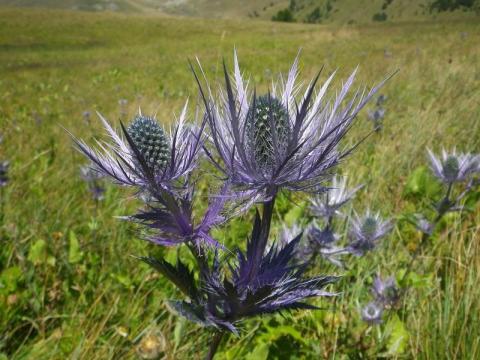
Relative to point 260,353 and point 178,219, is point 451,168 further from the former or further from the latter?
point 178,219

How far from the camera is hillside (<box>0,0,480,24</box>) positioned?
45094mm

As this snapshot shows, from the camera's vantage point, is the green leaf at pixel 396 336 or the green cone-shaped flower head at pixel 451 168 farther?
the green cone-shaped flower head at pixel 451 168

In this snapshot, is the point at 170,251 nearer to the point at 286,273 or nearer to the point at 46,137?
the point at 286,273

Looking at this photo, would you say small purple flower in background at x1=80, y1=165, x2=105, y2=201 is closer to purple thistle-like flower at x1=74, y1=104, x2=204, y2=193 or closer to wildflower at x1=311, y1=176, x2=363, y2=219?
wildflower at x1=311, y1=176, x2=363, y2=219

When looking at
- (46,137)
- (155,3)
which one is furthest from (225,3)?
(46,137)

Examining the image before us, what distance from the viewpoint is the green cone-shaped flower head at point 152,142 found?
0.66m

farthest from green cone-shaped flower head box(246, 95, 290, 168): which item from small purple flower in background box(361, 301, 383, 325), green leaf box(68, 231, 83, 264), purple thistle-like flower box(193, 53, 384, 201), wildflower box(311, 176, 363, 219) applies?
green leaf box(68, 231, 83, 264)

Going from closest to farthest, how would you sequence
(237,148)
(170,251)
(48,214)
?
(237,148)
(170,251)
(48,214)

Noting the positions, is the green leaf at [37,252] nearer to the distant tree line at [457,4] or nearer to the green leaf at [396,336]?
the green leaf at [396,336]

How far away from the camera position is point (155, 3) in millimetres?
197625

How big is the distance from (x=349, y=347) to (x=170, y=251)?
86 centimetres

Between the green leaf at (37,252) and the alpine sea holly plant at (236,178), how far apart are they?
1.12 meters

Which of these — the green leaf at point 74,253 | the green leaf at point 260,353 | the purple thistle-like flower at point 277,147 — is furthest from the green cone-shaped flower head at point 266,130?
the green leaf at point 74,253

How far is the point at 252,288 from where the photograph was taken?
0.64 m
